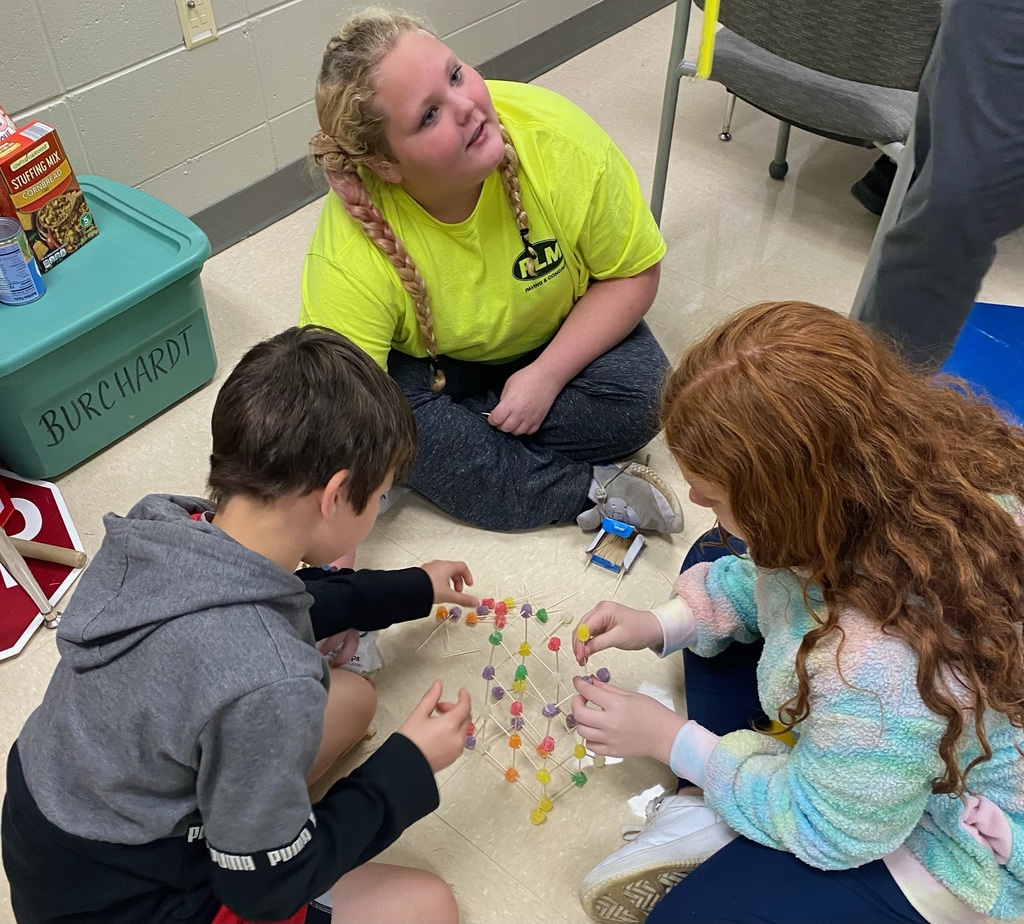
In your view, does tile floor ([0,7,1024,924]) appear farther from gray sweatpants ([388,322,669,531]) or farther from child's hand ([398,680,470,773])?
child's hand ([398,680,470,773])

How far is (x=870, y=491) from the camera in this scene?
0.73 metres

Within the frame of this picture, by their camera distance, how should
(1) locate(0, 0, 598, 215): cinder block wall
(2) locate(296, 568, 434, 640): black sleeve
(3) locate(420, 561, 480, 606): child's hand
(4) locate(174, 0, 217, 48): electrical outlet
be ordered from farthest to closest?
1. (4) locate(174, 0, 217, 48): electrical outlet
2. (1) locate(0, 0, 598, 215): cinder block wall
3. (3) locate(420, 561, 480, 606): child's hand
4. (2) locate(296, 568, 434, 640): black sleeve

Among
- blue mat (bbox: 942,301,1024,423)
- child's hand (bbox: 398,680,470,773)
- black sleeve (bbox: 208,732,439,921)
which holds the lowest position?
blue mat (bbox: 942,301,1024,423)

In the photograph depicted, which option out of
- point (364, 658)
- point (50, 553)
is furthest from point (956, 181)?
point (50, 553)

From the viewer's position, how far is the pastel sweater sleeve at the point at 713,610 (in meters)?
1.03

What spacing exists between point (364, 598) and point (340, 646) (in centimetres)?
10

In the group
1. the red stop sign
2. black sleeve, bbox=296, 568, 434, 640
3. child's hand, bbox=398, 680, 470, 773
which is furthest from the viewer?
the red stop sign

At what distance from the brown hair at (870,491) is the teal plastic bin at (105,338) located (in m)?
0.94

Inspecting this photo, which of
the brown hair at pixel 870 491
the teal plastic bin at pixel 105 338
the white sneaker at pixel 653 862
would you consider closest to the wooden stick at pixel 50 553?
the teal plastic bin at pixel 105 338

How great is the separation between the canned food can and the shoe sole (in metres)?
1.10

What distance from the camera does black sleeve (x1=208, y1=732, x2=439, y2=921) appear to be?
29.0 inches

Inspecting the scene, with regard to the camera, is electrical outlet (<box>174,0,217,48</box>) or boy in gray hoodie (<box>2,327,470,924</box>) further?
electrical outlet (<box>174,0,217,48</box>)

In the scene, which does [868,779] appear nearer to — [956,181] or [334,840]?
[334,840]

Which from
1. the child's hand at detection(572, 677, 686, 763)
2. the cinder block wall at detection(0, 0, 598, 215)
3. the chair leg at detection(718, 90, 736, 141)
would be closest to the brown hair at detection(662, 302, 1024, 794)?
the child's hand at detection(572, 677, 686, 763)
